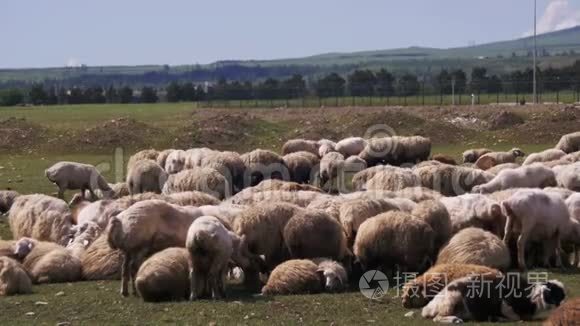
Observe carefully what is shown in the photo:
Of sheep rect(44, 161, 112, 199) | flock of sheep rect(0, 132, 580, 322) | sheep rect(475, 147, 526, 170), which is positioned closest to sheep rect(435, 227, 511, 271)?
flock of sheep rect(0, 132, 580, 322)

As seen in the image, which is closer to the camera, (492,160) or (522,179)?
(522,179)

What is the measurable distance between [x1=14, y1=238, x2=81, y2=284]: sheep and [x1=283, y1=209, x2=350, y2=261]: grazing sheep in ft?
11.9

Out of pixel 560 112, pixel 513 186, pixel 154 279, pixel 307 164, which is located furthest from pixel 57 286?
pixel 560 112

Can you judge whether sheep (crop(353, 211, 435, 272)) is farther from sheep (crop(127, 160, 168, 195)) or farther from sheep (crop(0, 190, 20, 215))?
sheep (crop(0, 190, 20, 215))

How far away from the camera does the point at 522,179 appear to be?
76.7 feet

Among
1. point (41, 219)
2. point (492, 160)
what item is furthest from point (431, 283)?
point (492, 160)

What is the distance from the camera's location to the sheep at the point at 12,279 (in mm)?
15297

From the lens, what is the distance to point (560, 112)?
52.6 meters

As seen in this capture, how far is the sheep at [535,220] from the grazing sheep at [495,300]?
3.93m

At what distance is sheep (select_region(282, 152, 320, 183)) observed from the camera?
29.9m

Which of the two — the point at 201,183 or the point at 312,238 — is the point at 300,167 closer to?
the point at 201,183

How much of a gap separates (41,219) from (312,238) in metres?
6.39

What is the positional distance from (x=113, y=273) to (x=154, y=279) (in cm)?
246

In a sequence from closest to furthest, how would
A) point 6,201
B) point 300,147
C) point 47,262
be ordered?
1. point 47,262
2. point 6,201
3. point 300,147
